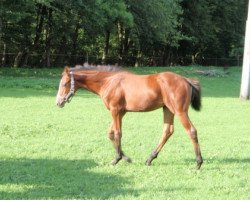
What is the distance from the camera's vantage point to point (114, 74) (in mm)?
9859

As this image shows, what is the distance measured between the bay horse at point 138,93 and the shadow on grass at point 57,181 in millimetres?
967

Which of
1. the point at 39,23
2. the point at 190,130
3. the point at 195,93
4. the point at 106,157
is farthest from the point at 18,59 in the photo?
the point at 190,130

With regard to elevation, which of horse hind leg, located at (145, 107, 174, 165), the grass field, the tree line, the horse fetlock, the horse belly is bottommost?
the grass field

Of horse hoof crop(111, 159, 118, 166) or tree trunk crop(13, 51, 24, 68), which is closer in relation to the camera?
horse hoof crop(111, 159, 118, 166)

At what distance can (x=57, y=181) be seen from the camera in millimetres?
8102

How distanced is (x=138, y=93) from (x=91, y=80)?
3.28ft

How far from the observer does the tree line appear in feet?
113

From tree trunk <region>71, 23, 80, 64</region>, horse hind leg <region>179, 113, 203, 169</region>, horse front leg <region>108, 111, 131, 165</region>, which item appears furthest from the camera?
tree trunk <region>71, 23, 80, 64</region>

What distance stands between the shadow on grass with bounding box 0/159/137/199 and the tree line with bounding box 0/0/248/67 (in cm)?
2059

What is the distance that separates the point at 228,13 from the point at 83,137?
166 feet

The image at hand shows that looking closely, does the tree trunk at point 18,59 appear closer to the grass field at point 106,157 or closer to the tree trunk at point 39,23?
the tree trunk at point 39,23

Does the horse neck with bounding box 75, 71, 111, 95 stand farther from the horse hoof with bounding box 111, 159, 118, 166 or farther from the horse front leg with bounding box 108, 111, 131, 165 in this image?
the horse hoof with bounding box 111, 159, 118, 166

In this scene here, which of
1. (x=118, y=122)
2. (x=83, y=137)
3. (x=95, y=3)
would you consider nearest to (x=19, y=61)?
(x=95, y=3)

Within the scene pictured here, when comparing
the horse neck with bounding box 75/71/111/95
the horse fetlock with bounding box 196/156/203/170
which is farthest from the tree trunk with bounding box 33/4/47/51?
the horse fetlock with bounding box 196/156/203/170
